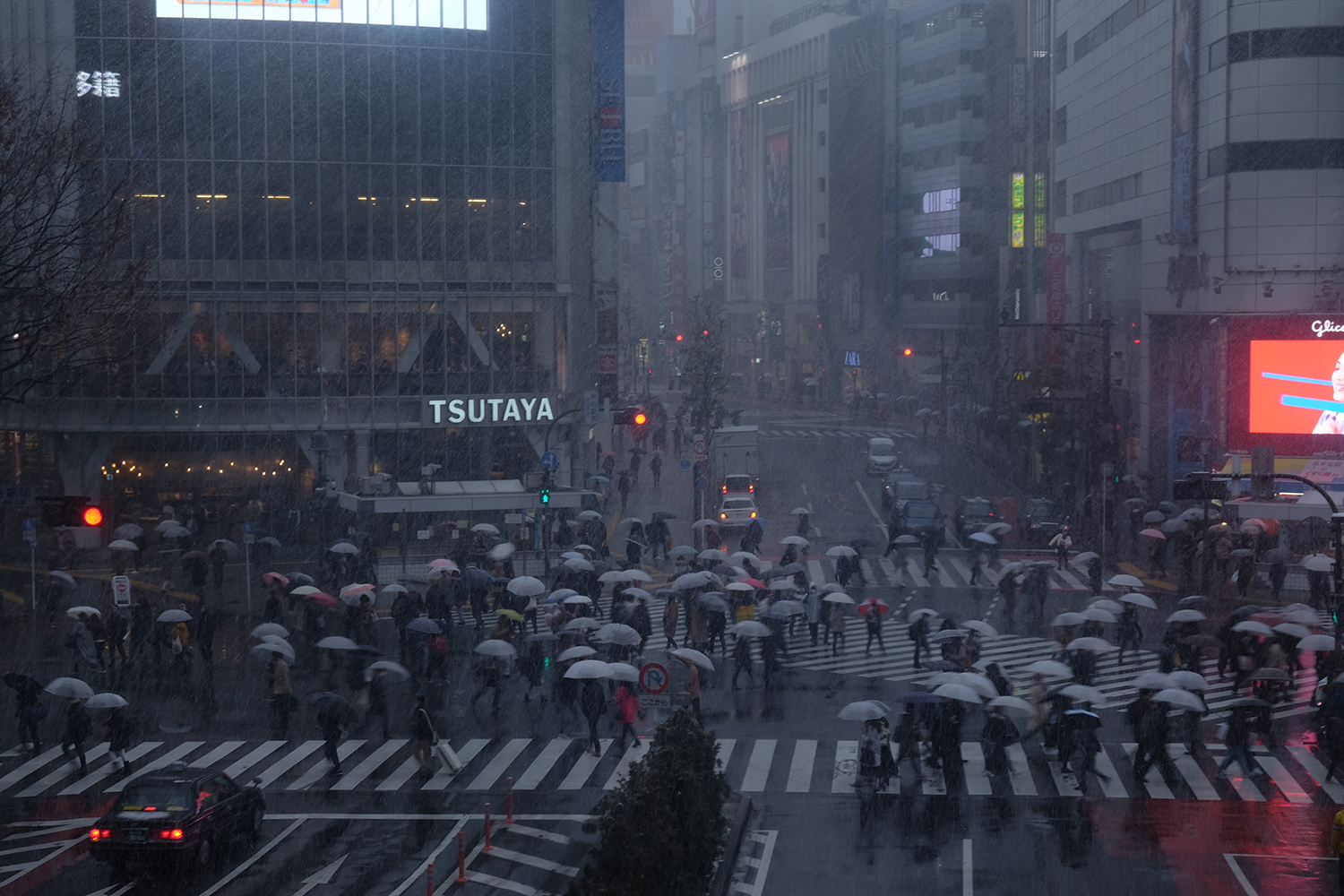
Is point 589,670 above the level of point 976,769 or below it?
above

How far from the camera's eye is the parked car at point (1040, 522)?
160ft

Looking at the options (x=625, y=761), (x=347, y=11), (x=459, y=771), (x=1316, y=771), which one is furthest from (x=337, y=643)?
(x=347, y=11)

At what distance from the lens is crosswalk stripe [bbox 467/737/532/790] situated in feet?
74.3

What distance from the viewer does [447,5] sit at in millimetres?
56719

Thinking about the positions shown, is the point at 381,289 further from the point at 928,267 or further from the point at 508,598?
the point at 928,267

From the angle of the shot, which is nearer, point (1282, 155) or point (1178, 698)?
point (1178, 698)

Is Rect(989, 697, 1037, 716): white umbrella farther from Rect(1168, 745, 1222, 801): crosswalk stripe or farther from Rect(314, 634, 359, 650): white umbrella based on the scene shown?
Rect(314, 634, 359, 650): white umbrella

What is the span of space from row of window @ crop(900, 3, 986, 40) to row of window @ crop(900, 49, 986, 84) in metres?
2.12

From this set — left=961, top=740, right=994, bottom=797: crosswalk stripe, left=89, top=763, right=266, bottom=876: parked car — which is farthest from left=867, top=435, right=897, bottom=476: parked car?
left=89, top=763, right=266, bottom=876: parked car

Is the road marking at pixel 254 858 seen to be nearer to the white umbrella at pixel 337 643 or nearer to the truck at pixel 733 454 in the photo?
the white umbrella at pixel 337 643

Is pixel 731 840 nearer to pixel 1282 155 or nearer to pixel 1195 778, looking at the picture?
pixel 1195 778

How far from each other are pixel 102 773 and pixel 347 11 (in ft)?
129

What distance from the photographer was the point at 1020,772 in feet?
75.6

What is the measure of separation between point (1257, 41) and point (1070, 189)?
82.1ft
